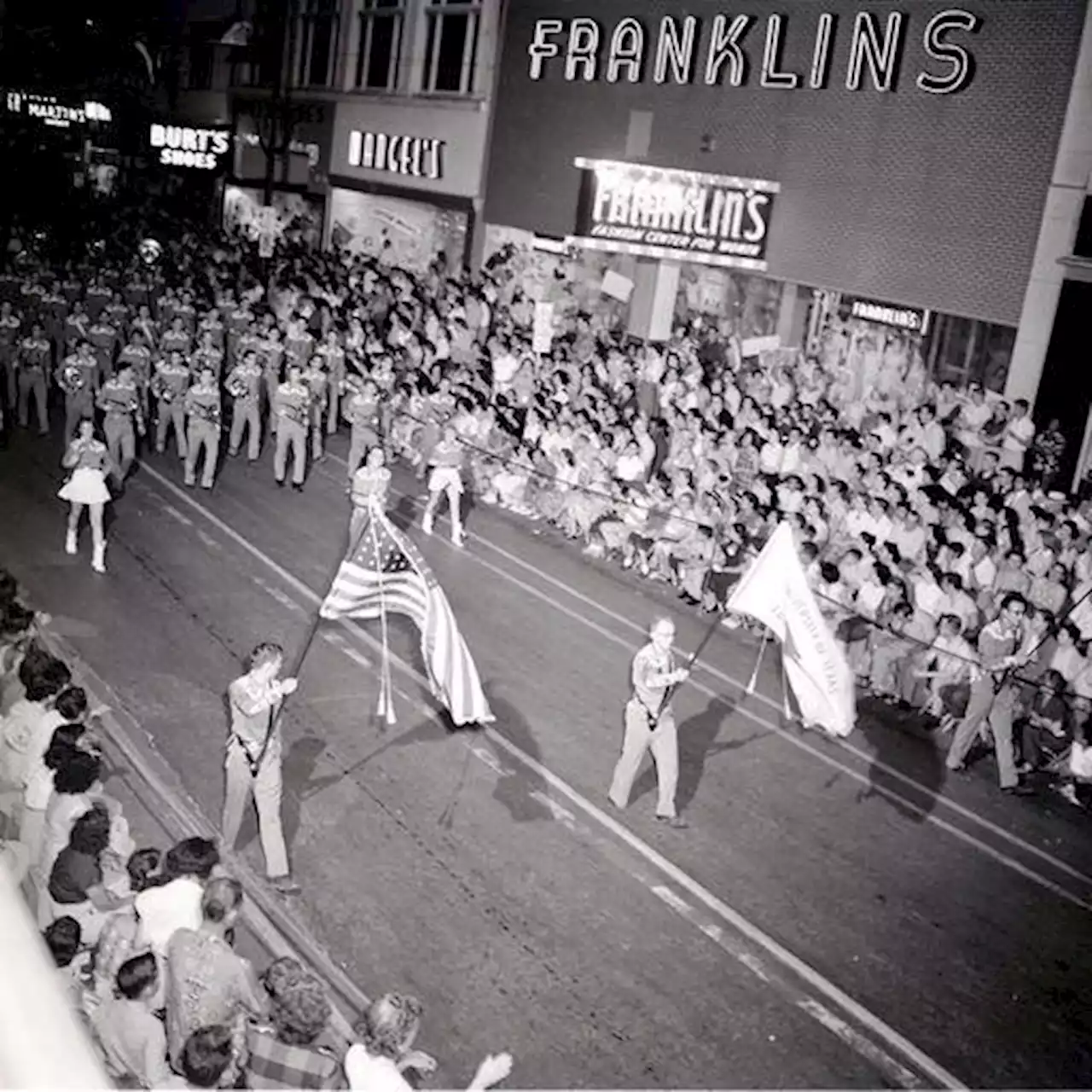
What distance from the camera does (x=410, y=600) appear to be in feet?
34.8

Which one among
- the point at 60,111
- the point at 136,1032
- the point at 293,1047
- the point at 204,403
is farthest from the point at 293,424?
the point at 60,111

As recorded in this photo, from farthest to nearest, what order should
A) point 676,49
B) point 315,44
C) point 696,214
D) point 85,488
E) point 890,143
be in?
point 315,44, point 676,49, point 696,214, point 890,143, point 85,488

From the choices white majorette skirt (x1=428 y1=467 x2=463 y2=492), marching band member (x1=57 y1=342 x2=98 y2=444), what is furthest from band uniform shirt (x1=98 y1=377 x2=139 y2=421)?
white majorette skirt (x1=428 y1=467 x2=463 y2=492)

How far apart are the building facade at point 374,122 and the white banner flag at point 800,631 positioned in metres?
23.9

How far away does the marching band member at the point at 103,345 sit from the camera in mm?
20375

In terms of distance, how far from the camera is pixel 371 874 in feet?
28.9

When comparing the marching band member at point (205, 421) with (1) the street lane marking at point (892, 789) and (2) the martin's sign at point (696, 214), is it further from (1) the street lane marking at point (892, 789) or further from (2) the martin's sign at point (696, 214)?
(2) the martin's sign at point (696, 214)

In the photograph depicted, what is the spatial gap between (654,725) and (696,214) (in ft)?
51.1

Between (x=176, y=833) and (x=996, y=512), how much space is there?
9.84 meters

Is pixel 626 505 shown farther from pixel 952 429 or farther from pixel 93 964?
pixel 93 964

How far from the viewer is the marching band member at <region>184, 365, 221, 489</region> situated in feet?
57.5

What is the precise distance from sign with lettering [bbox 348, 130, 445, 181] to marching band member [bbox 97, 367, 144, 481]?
62.5ft

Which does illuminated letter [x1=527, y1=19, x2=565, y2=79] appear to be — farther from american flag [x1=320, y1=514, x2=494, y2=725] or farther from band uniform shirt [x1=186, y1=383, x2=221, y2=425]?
american flag [x1=320, y1=514, x2=494, y2=725]

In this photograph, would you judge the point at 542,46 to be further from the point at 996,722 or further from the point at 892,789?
the point at 892,789
